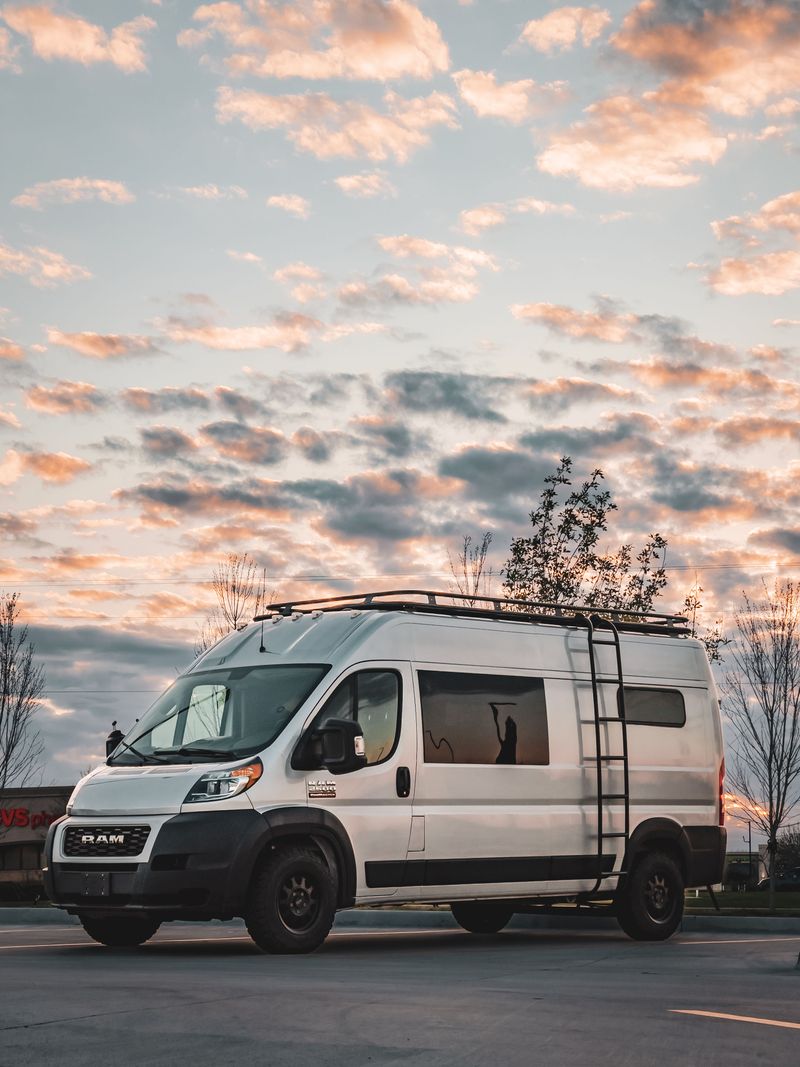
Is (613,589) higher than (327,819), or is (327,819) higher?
(613,589)

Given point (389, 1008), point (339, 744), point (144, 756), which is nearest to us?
point (389, 1008)

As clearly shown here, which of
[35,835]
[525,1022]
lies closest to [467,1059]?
[525,1022]

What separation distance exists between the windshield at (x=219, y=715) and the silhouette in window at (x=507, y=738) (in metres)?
2.12

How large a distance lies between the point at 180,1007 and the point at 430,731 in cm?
602

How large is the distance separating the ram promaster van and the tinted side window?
0.07 ft

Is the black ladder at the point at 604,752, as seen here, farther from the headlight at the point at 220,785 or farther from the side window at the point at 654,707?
the headlight at the point at 220,785

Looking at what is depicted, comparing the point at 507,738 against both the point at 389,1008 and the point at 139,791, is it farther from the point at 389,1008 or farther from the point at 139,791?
the point at 389,1008

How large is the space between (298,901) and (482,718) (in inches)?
108

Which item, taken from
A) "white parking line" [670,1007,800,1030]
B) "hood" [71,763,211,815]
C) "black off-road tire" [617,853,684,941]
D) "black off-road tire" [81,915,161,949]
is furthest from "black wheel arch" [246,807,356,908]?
"white parking line" [670,1007,800,1030]

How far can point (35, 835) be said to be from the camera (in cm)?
7006

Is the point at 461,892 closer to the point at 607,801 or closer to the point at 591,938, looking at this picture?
the point at 607,801

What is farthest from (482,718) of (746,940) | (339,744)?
(746,940)

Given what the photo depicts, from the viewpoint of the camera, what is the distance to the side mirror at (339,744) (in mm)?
12695

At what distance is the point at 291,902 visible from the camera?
12.5 metres
